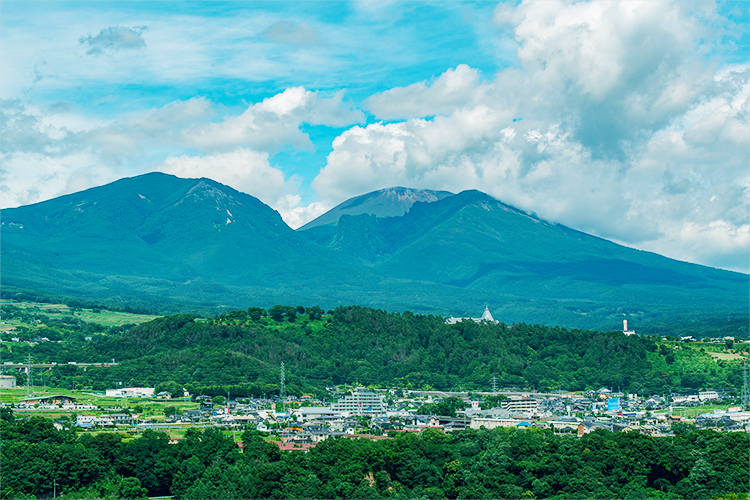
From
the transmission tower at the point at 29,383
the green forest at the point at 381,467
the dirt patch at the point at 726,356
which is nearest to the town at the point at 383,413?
the transmission tower at the point at 29,383

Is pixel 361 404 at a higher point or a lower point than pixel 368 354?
lower

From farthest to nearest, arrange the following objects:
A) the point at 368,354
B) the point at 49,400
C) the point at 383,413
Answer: the point at 368,354
the point at 49,400
the point at 383,413

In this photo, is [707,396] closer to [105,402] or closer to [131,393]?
[131,393]

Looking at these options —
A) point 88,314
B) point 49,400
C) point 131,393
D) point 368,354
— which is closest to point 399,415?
point 131,393

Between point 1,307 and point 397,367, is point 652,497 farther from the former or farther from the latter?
point 1,307

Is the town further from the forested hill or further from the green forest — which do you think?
the green forest

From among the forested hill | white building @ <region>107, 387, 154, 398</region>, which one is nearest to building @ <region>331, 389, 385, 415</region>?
the forested hill

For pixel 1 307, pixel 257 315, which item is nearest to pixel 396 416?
pixel 257 315
